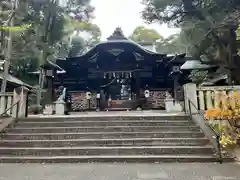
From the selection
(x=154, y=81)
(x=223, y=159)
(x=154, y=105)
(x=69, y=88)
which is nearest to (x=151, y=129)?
(x=223, y=159)

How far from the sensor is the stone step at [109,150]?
19.8 feet

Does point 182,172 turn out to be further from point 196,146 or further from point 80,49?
point 80,49

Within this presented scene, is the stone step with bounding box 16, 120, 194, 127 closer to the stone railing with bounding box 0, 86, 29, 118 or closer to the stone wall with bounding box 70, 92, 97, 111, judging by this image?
the stone railing with bounding box 0, 86, 29, 118

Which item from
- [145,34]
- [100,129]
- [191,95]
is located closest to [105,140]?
[100,129]

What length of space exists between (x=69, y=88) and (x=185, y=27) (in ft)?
29.6

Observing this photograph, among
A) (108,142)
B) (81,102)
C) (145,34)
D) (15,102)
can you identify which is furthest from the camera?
(145,34)

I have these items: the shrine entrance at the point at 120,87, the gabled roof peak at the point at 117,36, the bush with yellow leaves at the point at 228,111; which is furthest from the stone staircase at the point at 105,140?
the gabled roof peak at the point at 117,36

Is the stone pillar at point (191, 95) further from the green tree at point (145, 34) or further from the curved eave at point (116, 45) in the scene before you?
the green tree at point (145, 34)

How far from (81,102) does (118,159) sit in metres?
10.7

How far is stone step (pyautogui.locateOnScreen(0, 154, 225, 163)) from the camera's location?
5.64 meters

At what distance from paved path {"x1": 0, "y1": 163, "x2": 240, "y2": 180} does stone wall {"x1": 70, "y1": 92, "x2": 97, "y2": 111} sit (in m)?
10.4

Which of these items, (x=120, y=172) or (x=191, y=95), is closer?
(x=120, y=172)

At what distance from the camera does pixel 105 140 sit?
659 centimetres

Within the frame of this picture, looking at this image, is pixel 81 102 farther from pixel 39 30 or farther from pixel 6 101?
pixel 39 30
